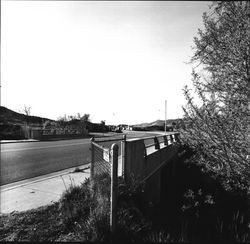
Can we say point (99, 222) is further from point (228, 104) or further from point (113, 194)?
point (228, 104)

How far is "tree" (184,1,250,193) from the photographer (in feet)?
10.0

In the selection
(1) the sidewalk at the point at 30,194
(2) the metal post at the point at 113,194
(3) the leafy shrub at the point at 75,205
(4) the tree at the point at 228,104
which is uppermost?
(4) the tree at the point at 228,104

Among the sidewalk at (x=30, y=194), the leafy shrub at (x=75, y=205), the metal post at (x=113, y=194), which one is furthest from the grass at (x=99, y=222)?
the sidewalk at (x=30, y=194)

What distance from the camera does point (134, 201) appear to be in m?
4.51

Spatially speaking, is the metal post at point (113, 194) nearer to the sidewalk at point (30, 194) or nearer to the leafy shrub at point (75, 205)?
the leafy shrub at point (75, 205)

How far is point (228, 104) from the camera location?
3.29 meters

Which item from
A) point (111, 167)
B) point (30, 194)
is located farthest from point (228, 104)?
point (30, 194)

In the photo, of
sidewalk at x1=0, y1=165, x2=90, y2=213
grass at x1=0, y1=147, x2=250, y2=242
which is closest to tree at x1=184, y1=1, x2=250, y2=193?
grass at x1=0, y1=147, x2=250, y2=242

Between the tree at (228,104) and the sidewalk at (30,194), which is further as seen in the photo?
the sidewalk at (30,194)

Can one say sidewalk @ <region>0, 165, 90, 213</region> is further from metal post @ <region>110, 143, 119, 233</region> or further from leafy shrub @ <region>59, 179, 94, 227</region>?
metal post @ <region>110, 143, 119, 233</region>

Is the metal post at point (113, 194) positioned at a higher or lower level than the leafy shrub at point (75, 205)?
higher

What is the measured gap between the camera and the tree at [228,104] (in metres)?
3.05

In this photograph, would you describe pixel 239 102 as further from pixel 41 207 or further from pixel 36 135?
pixel 36 135

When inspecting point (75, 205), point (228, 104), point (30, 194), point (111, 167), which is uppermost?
point (228, 104)
